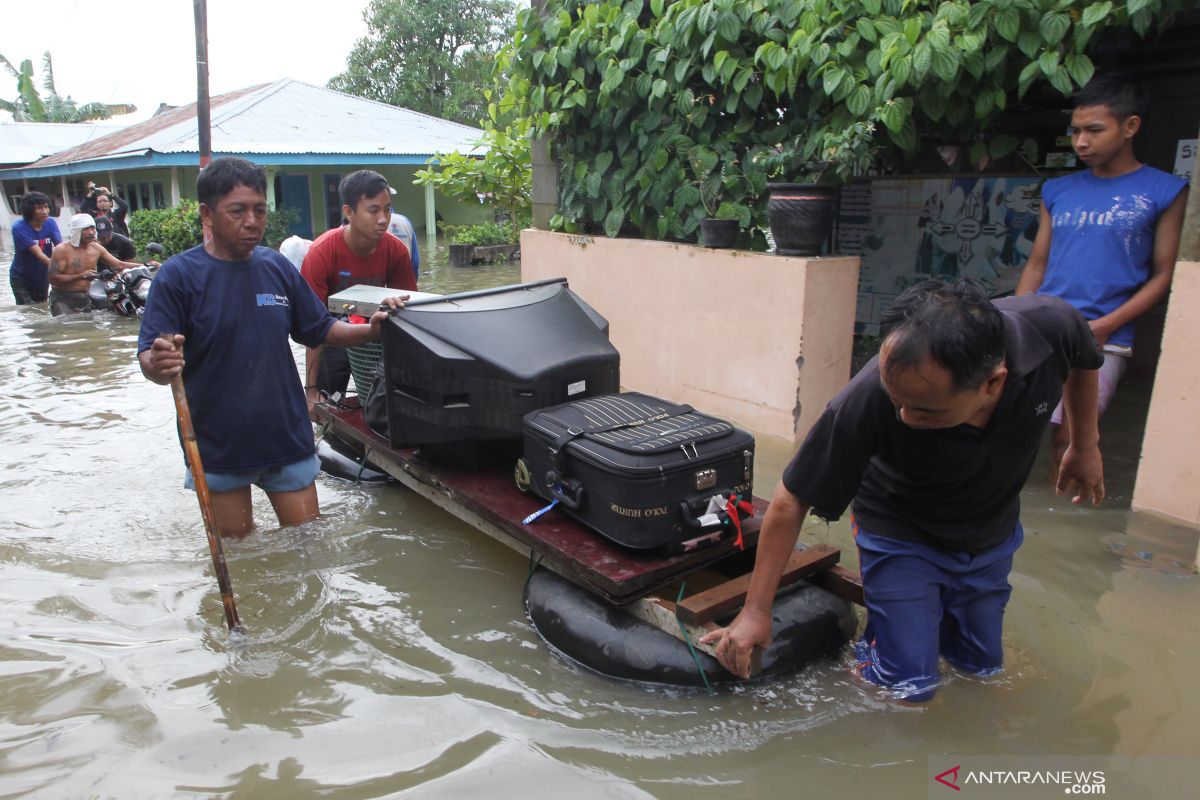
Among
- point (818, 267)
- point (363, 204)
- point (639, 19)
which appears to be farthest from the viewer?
point (639, 19)

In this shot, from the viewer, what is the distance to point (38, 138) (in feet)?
109

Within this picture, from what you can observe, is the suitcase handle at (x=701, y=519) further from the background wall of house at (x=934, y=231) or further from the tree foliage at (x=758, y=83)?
the background wall of house at (x=934, y=231)

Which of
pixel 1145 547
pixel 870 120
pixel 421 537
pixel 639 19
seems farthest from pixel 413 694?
pixel 639 19

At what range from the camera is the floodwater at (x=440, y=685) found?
251cm

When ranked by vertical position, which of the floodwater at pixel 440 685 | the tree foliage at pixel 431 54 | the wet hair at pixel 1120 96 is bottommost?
the floodwater at pixel 440 685

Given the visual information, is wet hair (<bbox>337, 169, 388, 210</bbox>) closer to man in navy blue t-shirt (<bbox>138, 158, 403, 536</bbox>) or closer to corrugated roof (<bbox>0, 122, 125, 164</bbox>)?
man in navy blue t-shirt (<bbox>138, 158, 403, 536</bbox>)

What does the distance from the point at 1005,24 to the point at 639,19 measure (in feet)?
9.17

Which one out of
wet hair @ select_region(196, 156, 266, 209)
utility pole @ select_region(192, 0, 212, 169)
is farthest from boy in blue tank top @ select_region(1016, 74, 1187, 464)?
utility pole @ select_region(192, 0, 212, 169)

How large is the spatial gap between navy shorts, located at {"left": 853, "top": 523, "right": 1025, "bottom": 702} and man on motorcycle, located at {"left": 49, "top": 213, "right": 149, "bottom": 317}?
11157 millimetres

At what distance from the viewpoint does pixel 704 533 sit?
3.00m

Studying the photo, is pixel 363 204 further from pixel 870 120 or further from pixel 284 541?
pixel 870 120

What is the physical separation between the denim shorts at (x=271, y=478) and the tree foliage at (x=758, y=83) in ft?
10.4

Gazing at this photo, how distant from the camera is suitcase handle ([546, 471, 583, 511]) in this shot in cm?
303

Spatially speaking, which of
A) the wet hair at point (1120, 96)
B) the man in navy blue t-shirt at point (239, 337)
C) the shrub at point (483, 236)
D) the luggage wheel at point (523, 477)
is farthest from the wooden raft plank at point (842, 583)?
the shrub at point (483, 236)
